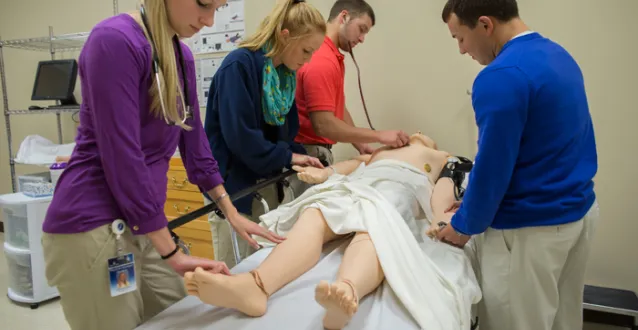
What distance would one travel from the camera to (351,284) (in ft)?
3.34

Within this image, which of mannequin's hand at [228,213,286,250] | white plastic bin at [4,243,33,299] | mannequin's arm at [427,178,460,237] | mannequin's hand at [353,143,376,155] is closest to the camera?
mannequin's hand at [228,213,286,250]

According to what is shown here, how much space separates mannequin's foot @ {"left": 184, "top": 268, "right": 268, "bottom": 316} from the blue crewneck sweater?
66cm

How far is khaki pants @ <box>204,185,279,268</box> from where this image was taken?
5.78ft

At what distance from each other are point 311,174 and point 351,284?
2.52 ft

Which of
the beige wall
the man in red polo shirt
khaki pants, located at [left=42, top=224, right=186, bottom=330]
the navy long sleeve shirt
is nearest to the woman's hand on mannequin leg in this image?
khaki pants, located at [left=42, top=224, right=186, bottom=330]

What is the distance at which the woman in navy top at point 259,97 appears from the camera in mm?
1579

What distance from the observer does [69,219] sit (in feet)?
3.07

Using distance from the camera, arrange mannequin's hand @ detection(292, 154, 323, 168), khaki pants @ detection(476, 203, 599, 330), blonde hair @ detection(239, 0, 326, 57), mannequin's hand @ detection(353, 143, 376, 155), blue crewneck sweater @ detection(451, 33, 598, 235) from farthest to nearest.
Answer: mannequin's hand @ detection(353, 143, 376, 155) → mannequin's hand @ detection(292, 154, 323, 168) → blonde hair @ detection(239, 0, 326, 57) → khaki pants @ detection(476, 203, 599, 330) → blue crewneck sweater @ detection(451, 33, 598, 235)

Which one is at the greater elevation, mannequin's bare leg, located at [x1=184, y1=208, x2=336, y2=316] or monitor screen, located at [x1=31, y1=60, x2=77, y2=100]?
monitor screen, located at [x1=31, y1=60, x2=77, y2=100]

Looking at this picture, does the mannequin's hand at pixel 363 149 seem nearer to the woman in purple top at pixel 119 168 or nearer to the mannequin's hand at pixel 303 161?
the mannequin's hand at pixel 303 161

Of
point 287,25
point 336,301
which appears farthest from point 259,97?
point 336,301

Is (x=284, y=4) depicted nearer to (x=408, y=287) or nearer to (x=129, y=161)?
(x=129, y=161)

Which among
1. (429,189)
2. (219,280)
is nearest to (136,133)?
(219,280)

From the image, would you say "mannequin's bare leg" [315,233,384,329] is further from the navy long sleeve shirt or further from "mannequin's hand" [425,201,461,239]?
the navy long sleeve shirt
